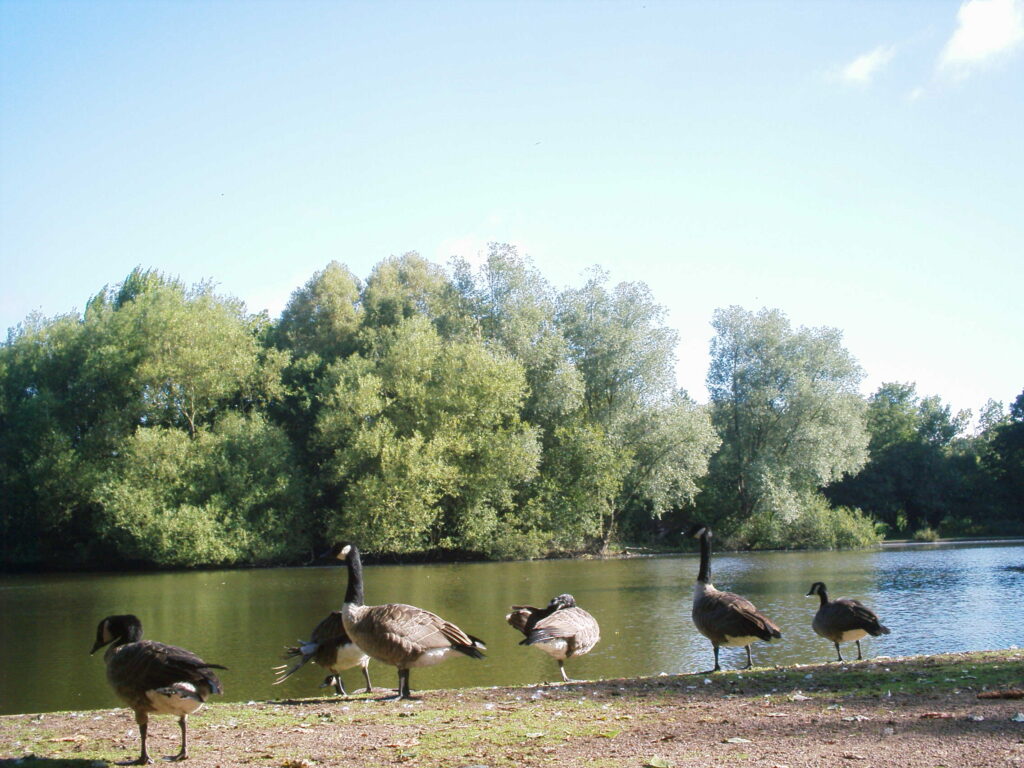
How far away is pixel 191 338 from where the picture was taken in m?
53.3

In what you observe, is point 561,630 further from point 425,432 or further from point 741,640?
point 425,432

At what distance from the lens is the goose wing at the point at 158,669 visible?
8.23 meters

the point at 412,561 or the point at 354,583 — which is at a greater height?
the point at 354,583

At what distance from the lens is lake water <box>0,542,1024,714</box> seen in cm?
1658

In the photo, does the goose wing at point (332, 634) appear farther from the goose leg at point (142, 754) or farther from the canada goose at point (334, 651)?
the goose leg at point (142, 754)

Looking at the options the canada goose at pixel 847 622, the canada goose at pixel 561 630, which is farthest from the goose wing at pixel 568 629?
the canada goose at pixel 847 622

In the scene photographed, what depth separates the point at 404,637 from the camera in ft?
37.2

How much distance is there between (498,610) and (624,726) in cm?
1823

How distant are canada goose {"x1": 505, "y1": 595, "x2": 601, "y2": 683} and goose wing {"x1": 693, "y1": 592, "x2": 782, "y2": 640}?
6.06 ft

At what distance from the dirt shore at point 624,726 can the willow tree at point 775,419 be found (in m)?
48.5

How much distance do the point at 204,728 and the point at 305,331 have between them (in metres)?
63.3

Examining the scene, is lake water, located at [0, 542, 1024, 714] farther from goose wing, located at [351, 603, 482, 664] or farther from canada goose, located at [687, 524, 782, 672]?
goose wing, located at [351, 603, 482, 664]

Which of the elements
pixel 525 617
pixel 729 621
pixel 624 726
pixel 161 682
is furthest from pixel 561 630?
pixel 161 682

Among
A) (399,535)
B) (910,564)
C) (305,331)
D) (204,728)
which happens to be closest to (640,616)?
(204,728)
